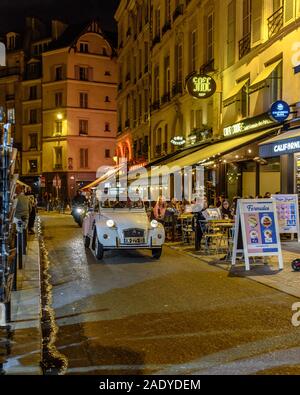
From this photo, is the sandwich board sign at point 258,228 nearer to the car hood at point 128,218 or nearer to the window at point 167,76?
the car hood at point 128,218

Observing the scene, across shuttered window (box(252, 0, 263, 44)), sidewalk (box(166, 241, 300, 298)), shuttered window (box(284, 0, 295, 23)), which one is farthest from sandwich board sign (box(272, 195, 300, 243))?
shuttered window (box(252, 0, 263, 44))

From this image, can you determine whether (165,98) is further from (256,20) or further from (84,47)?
(84,47)

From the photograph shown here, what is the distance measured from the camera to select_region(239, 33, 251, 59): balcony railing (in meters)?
20.5

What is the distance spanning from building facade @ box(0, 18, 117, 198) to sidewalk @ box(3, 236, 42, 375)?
160 ft

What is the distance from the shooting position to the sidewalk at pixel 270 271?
9302 millimetres

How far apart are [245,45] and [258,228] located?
39.6 feet

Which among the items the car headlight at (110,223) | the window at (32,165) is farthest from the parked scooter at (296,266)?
the window at (32,165)

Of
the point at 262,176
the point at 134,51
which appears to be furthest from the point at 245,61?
the point at 134,51

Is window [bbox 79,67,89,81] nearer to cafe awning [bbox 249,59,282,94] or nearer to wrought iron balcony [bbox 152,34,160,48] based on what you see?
wrought iron balcony [bbox 152,34,160,48]

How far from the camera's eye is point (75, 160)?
193 ft

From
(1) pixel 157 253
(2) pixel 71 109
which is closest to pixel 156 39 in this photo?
(1) pixel 157 253

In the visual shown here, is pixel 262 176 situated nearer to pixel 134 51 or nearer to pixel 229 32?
pixel 229 32
